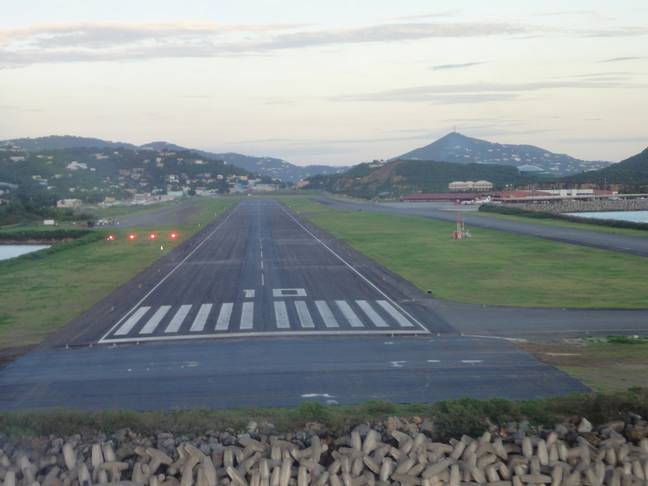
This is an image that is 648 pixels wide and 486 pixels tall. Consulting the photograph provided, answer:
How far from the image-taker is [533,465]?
10.2 meters

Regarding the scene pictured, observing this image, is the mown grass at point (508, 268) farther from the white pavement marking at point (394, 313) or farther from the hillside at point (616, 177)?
the hillside at point (616, 177)

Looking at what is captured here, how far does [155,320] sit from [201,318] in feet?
5.39

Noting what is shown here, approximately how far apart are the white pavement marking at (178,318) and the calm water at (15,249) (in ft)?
122

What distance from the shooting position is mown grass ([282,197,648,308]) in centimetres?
3338

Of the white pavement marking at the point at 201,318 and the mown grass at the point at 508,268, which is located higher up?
the white pavement marking at the point at 201,318

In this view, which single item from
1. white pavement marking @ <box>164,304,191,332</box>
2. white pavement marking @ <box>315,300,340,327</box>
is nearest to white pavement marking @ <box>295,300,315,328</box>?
white pavement marking @ <box>315,300,340,327</box>

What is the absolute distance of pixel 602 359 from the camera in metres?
21.5

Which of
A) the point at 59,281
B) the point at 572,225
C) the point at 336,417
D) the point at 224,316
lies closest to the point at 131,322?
the point at 224,316

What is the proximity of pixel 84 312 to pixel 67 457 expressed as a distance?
22.4 metres

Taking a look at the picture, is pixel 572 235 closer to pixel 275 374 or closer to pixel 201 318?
pixel 201 318

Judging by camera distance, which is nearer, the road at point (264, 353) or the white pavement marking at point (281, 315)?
the road at point (264, 353)

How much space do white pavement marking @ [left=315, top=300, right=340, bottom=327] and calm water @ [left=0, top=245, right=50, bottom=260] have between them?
3983cm

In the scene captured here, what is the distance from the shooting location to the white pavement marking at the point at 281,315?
89.5ft

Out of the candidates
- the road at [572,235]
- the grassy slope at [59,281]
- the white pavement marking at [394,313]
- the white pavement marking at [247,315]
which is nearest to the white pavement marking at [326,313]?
the white pavement marking at [394,313]
